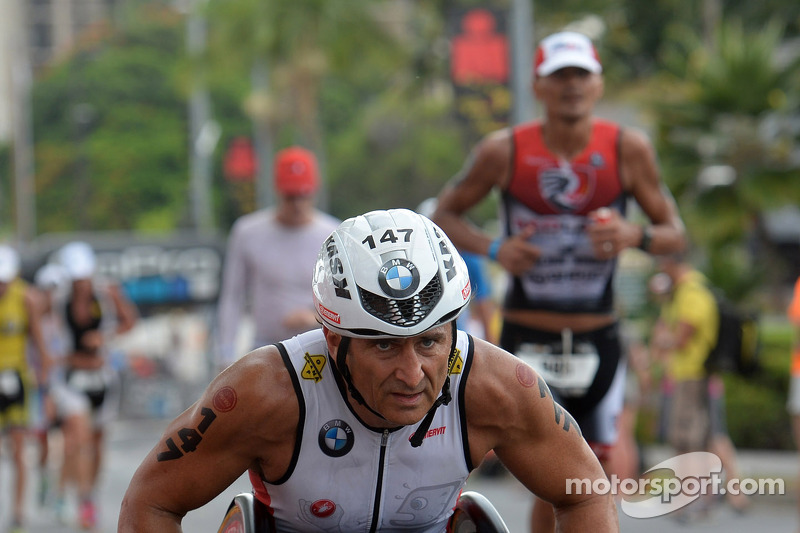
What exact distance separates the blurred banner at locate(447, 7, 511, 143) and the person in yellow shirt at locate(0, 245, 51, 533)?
292 inches

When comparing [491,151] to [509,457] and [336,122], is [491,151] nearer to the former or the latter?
[509,457]

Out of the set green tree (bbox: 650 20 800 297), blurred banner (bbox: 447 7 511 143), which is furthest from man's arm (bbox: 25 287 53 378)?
green tree (bbox: 650 20 800 297)

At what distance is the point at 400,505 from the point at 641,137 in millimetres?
3059

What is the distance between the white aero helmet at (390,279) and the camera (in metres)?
2.97

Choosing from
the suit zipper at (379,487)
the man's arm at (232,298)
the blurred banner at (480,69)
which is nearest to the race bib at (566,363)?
the suit zipper at (379,487)

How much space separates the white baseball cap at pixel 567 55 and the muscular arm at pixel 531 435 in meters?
2.66

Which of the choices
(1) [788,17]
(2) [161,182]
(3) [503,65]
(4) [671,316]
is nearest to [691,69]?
(3) [503,65]

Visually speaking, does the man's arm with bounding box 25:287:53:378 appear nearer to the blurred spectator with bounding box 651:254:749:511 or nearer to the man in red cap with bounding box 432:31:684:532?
the blurred spectator with bounding box 651:254:749:511

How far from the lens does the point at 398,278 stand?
298 centimetres

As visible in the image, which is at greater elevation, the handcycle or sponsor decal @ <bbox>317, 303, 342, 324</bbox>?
sponsor decal @ <bbox>317, 303, 342, 324</bbox>

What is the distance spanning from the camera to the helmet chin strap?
3137 millimetres

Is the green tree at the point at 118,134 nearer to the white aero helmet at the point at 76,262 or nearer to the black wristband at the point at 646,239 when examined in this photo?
the white aero helmet at the point at 76,262

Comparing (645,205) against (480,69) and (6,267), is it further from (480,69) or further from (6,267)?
(480,69)

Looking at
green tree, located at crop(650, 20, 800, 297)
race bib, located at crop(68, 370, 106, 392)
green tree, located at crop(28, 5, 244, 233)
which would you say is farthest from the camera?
green tree, located at crop(28, 5, 244, 233)
